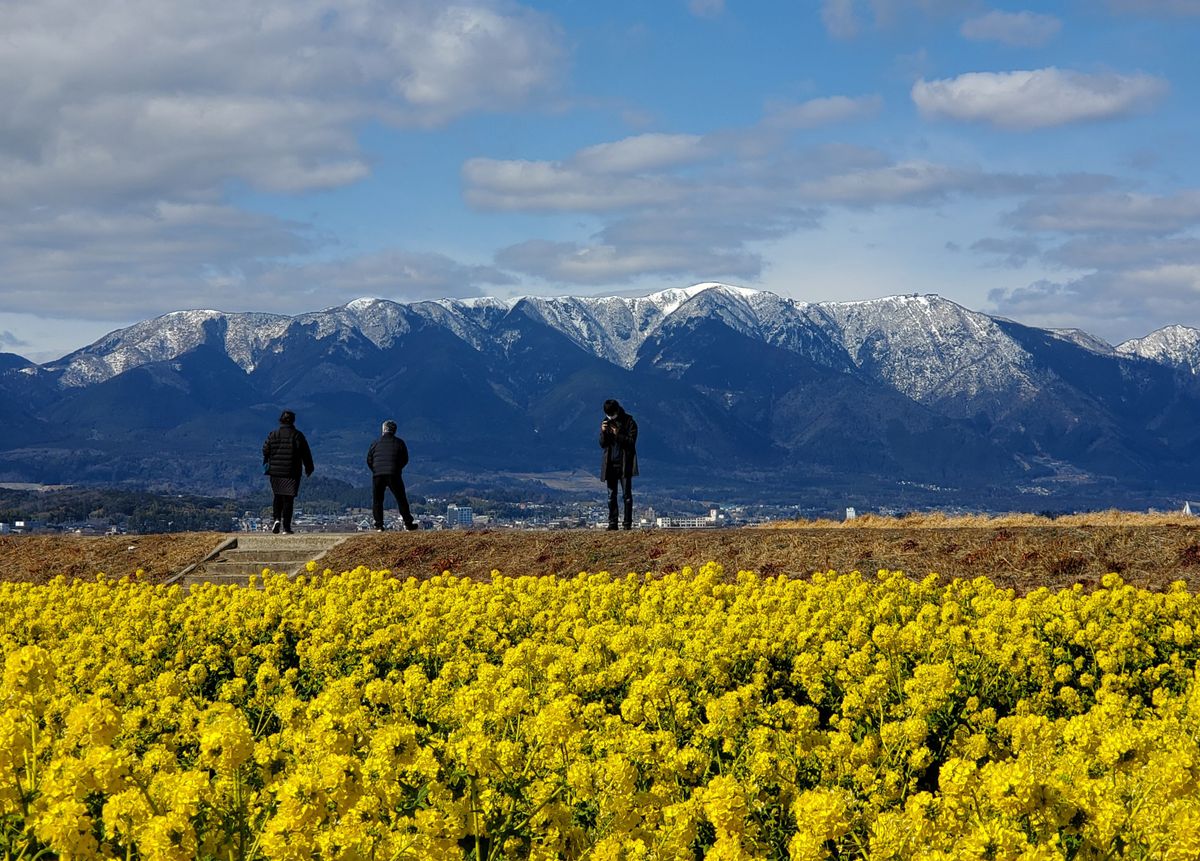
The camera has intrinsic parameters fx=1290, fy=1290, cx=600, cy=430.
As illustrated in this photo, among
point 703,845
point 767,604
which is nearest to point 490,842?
point 703,845

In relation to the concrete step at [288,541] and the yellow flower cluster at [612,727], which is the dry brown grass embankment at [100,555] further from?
the yellow flower cluster at [612,727]

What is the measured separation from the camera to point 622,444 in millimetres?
26672

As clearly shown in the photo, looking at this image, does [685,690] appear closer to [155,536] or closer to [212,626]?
[212,626]

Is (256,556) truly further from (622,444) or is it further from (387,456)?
(622,444)

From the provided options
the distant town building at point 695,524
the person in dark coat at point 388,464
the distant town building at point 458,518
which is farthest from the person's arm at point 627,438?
the distant town building at point 458,518

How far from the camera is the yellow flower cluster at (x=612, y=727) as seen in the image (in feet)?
19.0

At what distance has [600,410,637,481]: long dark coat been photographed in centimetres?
2659

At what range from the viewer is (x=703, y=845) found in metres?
6.98

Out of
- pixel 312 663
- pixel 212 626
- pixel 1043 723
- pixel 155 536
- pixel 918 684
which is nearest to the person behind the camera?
pixel 1043 723

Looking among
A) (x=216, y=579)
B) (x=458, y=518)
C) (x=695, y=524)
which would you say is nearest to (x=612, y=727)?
(x=216, y=579)

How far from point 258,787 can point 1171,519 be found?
76.8 ft

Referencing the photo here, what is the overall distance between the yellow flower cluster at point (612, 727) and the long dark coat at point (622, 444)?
11312 mm

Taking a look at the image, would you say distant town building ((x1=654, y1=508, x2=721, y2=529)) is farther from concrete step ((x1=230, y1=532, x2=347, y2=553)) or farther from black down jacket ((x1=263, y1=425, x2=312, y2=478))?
black down jacket ((x1=263, y1=425, x2=312, y2=478))

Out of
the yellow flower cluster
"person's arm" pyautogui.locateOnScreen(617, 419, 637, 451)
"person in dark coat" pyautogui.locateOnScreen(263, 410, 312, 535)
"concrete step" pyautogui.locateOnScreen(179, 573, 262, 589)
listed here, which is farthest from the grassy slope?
the yellow flower cluster
